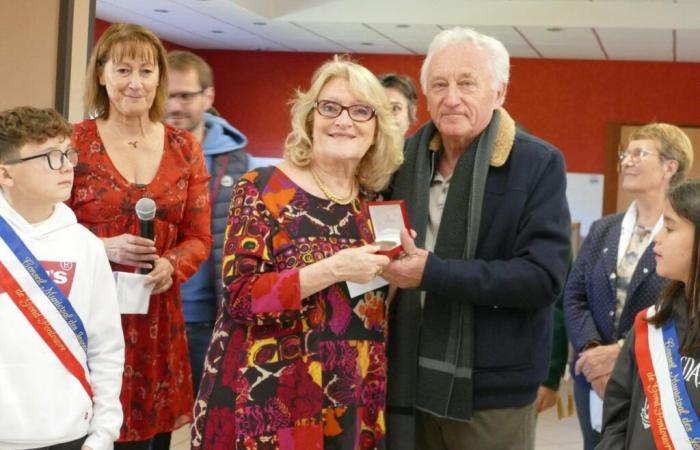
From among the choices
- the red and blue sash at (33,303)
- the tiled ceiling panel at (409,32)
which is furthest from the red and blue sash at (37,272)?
the tiled ceiling panel at (409,32)

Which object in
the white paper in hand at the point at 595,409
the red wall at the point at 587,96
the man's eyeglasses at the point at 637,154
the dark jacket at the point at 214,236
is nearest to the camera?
the dark jacket at the point at 214,236

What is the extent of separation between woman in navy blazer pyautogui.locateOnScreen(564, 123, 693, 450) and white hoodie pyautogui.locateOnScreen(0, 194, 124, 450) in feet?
6.34

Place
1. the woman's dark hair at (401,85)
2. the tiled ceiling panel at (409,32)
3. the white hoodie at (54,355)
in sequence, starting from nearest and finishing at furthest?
1. the white hoodie at (54,355)
2. the woman's dark hair at (401,85)
3. the tiled ceiling panel at (409,32)

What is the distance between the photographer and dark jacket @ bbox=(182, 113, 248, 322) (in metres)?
3.37

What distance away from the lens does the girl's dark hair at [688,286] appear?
2.36 metres

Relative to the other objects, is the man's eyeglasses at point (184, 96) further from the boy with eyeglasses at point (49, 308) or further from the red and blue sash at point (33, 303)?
the red and blue sash at point (33, 303)

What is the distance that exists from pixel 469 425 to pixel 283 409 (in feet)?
1.74

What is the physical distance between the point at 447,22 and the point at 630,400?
8.52 metres

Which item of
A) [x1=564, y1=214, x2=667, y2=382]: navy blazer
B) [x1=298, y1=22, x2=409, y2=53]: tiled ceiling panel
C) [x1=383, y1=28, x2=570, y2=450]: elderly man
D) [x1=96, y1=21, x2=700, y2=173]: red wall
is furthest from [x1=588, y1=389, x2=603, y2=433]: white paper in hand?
[x1=96, y1=21, x2=700, y2=173]: red wall

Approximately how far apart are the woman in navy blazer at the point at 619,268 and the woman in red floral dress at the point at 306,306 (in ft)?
4.61

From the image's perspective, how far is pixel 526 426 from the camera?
2.58m

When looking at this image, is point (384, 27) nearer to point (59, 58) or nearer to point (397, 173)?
point (59, 58)

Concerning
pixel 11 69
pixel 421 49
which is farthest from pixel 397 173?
pixel 421 49

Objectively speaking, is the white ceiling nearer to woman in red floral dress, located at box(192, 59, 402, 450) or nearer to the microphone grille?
the microphone grille
